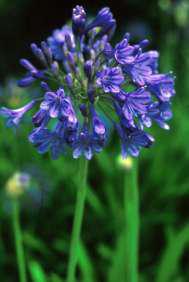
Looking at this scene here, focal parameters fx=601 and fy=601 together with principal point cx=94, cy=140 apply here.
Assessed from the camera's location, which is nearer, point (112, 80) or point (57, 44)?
point (112, 80)

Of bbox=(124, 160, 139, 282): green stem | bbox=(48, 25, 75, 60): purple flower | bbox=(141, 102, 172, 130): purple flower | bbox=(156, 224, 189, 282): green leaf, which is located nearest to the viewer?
bbox=(141, 102, 172, 130): purple flower

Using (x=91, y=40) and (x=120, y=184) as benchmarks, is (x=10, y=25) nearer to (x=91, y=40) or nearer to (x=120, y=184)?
(x=120, y=184)

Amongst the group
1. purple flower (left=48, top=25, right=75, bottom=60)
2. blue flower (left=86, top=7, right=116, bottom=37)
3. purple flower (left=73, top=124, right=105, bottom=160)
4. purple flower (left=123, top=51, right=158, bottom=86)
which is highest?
purple flower (left=48, top=25, right=75, bottom=60)

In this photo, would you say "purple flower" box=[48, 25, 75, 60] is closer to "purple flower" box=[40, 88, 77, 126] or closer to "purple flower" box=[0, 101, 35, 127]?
"purple flower" box=[0, 101, 35, 127]

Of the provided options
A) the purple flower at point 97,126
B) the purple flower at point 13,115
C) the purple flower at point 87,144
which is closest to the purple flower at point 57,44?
the purple flower at point 13,115

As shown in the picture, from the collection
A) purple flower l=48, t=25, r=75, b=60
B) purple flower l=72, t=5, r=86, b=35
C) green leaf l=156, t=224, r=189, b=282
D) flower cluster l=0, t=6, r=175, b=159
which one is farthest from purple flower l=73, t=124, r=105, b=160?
green leaf l=156, t=224, r=189, b=282

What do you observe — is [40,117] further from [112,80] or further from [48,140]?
[112,80]

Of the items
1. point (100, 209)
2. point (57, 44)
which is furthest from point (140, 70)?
point (100, 209)

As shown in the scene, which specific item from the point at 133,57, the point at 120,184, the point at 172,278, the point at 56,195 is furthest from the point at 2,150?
the point at 133,57
